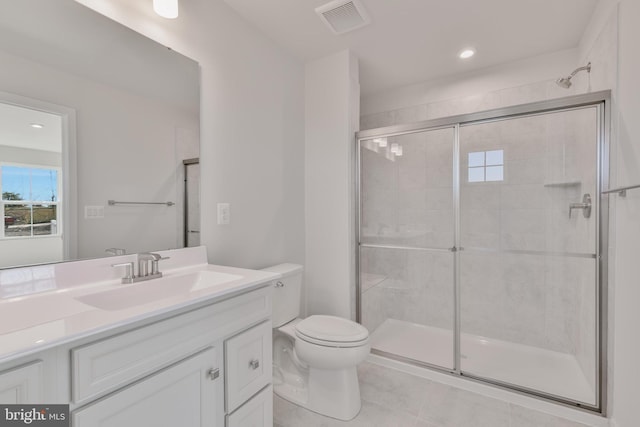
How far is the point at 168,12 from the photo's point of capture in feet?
4.64

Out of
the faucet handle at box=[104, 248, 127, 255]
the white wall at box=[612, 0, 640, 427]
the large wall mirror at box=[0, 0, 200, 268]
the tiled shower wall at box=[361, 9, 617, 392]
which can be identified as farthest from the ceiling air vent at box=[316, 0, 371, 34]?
the faucet handle at box=[104, 248, 127, 255]

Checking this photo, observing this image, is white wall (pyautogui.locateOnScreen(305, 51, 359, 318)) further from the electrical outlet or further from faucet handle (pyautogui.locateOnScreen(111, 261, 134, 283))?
faucet handle (pyautogui.locateOnScreen(111, 261, 134, 283))

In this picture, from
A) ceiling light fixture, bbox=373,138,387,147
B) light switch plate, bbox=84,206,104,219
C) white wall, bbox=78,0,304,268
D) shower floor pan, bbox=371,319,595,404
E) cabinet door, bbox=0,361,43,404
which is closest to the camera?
cabinet door, bbox=0,361,43,404

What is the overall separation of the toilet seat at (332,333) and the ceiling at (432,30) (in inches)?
76.3

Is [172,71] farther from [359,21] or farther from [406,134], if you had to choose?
[406,134]

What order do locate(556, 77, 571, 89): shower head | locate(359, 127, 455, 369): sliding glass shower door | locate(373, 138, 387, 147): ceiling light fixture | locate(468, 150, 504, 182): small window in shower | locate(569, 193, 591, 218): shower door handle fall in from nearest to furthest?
1. locate(569, 193, 591, 218): shower door handle
2. locate(556, 77, 571, 89): shower head
3. locate(468, 150, 504, 182): small window in shower
4. locate(359, 127, 455, 369): sliding glass shower door
5. locate(373, 138, 387, 147): ceiling light fixture

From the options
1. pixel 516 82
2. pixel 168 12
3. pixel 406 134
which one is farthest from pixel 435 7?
pixel 168 12

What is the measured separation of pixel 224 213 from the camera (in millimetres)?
1786

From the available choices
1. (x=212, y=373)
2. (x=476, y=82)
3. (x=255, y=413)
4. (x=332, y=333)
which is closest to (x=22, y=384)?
(x=212, y=373)

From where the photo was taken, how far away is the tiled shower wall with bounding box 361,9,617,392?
1.84m

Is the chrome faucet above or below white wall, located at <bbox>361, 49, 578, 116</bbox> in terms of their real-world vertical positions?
below

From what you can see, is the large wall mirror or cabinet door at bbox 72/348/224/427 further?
the large wall mirror

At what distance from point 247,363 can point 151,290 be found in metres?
0.52

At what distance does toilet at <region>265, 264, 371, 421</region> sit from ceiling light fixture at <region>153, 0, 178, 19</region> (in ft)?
4.96
